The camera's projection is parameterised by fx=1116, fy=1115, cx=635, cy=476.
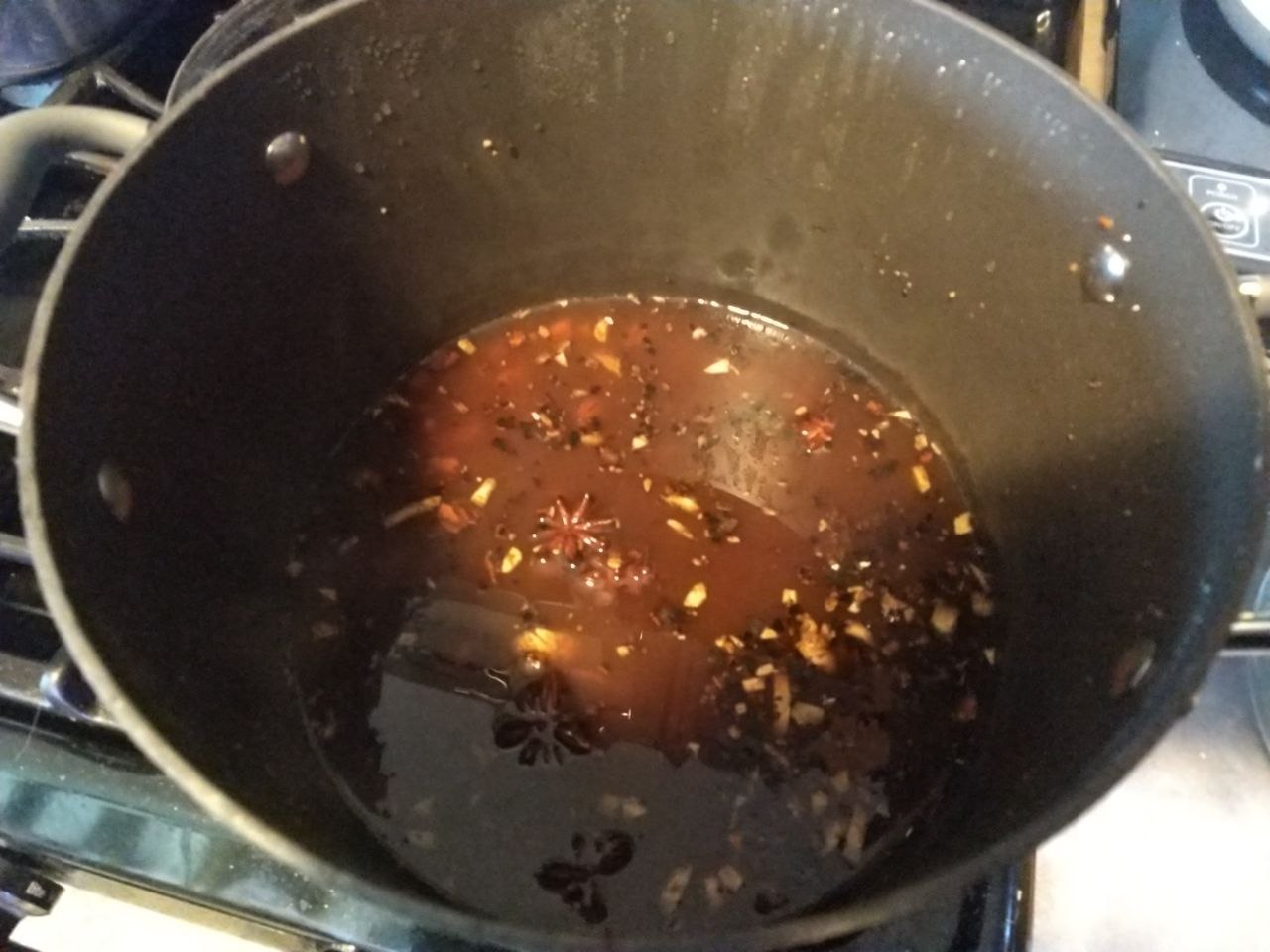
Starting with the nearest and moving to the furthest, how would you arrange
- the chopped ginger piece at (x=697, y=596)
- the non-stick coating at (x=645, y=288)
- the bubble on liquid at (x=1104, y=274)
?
the non-stick coating at (x=645, y=288) → the bubble on liquid at (x=1104, y=274) → the chopped ginger piece at (x=697, y=596)

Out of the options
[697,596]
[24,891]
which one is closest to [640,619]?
[697,596]

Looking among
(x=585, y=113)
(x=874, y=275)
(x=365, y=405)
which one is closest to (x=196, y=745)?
(x=365, y=405)

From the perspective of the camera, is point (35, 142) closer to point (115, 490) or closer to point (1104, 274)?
point (115, 490)

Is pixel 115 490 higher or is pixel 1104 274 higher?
pixel 1104 274

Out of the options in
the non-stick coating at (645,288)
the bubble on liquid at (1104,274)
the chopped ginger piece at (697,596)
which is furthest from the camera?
the chopped ginger piece at (697,596)

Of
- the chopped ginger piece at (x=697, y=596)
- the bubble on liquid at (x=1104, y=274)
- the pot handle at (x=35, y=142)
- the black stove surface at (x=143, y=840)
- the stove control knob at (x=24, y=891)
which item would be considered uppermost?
the bubble on liquid at (x=1104, y=274)

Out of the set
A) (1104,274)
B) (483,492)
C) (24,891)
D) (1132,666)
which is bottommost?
(24,891)

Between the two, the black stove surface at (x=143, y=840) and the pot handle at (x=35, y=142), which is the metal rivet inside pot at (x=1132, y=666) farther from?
the pot handle at (x=35, y=142)

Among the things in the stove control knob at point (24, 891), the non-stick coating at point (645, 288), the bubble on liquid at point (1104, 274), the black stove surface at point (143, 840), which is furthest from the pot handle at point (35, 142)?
the bubble on liquid at point (1104, 274)
